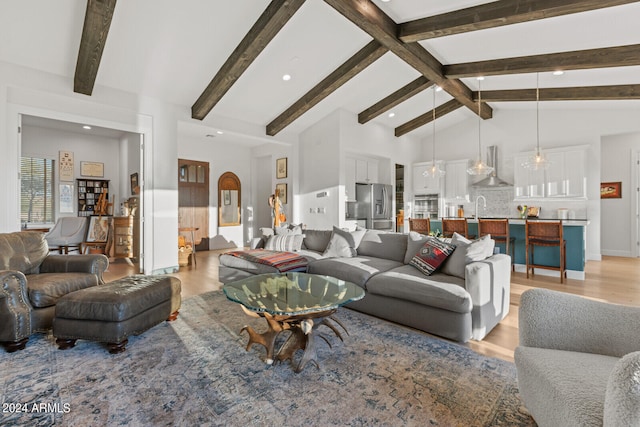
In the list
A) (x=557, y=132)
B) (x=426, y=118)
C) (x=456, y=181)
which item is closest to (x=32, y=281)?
(x=426, y=118)

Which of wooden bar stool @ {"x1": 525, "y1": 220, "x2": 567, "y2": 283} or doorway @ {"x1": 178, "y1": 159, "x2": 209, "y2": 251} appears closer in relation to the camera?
wooden bar stool @ {"x1": 525, "y1": 220, "x2": 567, "y2": 283}

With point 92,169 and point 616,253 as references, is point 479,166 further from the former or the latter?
point 92,169

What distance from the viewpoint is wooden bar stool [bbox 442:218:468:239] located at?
5492 millimetres

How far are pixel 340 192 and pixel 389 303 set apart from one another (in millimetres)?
3738

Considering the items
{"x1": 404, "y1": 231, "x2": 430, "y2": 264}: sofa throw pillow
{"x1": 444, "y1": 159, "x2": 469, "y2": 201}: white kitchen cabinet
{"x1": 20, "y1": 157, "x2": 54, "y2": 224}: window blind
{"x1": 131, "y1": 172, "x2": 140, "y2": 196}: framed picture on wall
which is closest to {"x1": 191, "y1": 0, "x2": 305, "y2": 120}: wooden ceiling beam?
{"x1": 131, "y1": 172, "x2": 140, "y2": 196}: framed picture on wall

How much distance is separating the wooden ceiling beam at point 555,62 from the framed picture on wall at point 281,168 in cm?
399

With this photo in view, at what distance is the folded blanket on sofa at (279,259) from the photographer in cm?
372

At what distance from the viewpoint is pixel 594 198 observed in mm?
6133

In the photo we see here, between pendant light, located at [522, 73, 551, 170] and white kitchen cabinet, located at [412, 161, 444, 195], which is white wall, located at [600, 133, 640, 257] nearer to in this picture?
pendant light, located at [522, 73, 551, 170]

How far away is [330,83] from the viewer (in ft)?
16.9

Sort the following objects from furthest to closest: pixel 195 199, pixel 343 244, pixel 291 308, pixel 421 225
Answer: pixel 195 199
pixel 421 225
pixel 343 244
pixel 291 308

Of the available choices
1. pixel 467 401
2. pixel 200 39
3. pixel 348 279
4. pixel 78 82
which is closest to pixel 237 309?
pixel 348 279

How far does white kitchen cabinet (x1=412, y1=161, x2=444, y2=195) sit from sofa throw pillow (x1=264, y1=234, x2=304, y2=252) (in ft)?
16.3

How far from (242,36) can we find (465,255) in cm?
369
